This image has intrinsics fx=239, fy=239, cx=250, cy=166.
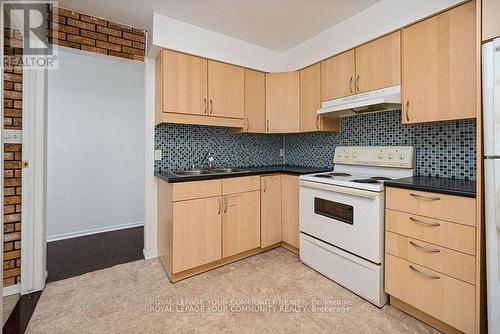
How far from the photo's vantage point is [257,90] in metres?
2.76

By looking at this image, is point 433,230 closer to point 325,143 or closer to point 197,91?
point 325,143

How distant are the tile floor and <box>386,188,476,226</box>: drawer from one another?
2.40ft

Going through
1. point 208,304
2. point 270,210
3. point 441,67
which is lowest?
point 208,304

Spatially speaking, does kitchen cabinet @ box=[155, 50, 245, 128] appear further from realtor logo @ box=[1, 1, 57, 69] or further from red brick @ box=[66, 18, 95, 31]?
realtor logo @ box=[1, 1, 57, 69]

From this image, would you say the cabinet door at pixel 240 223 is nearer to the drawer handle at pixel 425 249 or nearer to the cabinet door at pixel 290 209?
the cabinet door at pixel 290 209

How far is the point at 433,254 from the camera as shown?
1463mm

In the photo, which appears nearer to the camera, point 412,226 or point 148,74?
point 412,226

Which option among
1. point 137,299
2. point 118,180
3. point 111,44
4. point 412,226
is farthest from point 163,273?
point 111,44

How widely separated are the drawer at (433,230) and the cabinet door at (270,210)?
3.86ft

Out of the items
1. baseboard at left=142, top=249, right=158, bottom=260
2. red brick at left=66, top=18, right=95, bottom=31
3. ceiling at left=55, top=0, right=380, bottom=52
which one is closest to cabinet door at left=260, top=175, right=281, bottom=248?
baseboard at left=142, top=249, right=158, bottom=260

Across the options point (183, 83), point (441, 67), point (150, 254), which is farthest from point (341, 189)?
point (150, 254)

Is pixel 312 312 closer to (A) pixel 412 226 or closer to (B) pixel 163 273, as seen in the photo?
(A) pixel 412 226

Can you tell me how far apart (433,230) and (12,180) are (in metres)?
2.93

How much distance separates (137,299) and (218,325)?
69cm
